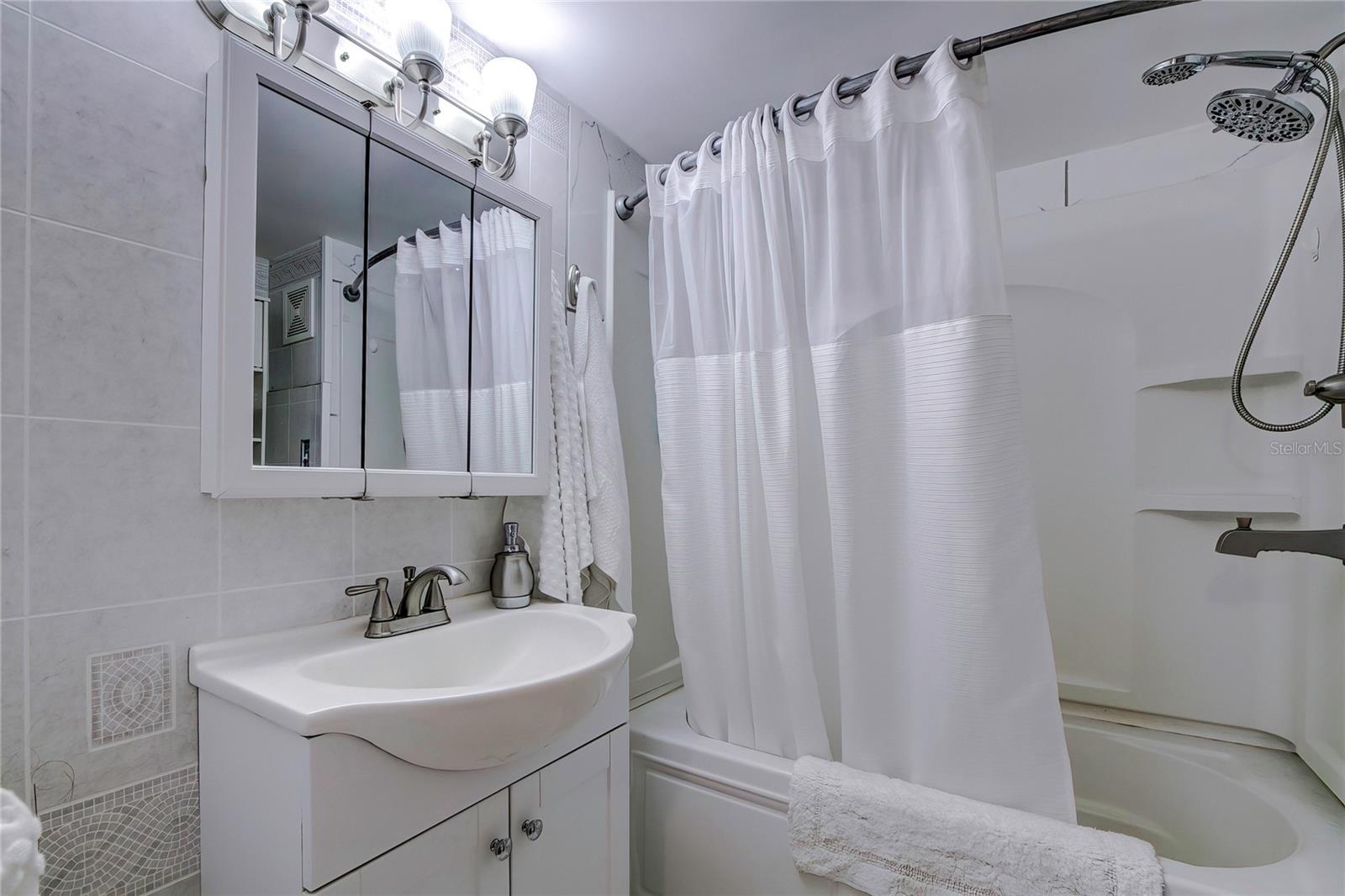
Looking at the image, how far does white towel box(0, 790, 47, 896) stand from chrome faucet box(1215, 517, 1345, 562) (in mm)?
2038

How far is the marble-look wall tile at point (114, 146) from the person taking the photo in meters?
0.81

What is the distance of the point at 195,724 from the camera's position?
94 centimetres

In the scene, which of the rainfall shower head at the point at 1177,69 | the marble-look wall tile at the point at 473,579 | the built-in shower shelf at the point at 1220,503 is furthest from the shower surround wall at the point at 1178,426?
the marble-look wall tile at the point at 473,579

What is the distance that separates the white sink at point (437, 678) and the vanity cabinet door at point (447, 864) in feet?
0.38

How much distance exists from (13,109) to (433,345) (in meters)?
0.64

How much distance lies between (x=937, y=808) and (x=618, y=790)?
0.62m

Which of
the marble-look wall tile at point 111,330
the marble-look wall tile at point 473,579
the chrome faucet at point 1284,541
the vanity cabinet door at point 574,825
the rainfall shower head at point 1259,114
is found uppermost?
the rainfall shower head at point 1259,114

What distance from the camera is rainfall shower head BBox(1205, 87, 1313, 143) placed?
1107mm

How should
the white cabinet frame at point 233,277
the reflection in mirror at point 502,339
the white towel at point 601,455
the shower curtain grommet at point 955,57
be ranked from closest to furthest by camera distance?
the white cabinet frame at point 233,277 → the shower curtain grommet at point 955,57 → the reflection in mirror at point 502,339 → the white towel at point 601,455

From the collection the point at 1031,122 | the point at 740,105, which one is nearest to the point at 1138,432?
the point at 1031,122

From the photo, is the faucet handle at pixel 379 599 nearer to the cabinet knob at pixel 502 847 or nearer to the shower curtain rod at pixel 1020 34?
the cabinet knob at pixel 502 847

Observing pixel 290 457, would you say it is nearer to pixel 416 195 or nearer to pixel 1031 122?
pixel 416 195

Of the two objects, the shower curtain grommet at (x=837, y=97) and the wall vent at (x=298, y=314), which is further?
the shower curtain grommet at (x=837, y=97)

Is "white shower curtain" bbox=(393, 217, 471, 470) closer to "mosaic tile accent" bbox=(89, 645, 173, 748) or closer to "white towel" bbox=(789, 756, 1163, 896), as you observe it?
"mosaic tile accent" bbox=(89, 645, 173, 748)
